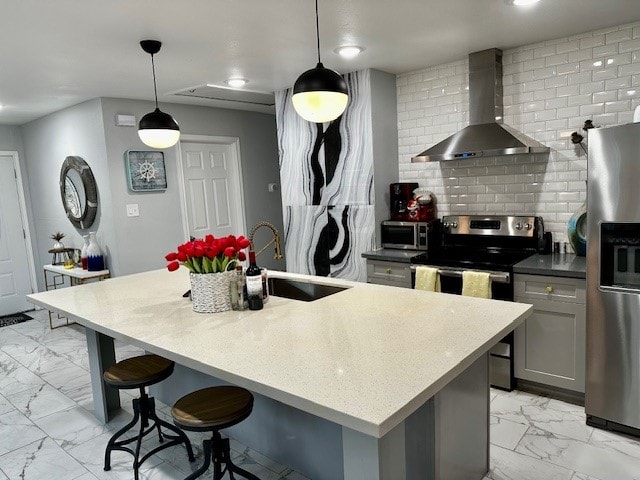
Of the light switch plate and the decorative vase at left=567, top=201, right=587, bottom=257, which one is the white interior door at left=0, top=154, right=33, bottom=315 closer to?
the light switch plate

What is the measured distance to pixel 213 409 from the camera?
1.86 m

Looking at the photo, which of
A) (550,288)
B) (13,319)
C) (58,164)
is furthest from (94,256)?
(550,288)

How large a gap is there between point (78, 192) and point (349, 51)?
3314 millimetres

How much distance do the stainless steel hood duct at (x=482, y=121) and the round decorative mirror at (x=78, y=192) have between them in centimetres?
323

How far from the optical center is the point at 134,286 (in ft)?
9.69

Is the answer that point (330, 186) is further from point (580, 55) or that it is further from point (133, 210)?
point (580, 55)

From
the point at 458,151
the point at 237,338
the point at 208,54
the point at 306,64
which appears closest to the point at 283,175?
the point at 306,64

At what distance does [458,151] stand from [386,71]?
1.09 metres

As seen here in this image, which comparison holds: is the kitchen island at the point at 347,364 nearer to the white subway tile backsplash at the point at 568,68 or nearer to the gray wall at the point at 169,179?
the gray wall at the point at 169,179

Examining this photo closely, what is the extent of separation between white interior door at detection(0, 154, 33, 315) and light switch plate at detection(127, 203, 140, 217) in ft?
7.65

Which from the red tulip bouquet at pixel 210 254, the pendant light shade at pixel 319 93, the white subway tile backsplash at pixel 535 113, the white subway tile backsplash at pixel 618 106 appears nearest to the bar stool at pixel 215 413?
the red tulip bouquet at pixel 210 254

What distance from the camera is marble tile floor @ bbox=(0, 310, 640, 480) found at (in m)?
2.31

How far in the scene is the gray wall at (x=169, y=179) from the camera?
4512mm

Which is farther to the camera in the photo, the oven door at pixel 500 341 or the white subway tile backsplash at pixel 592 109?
the white subway tile backsplash at pixel 592 109
